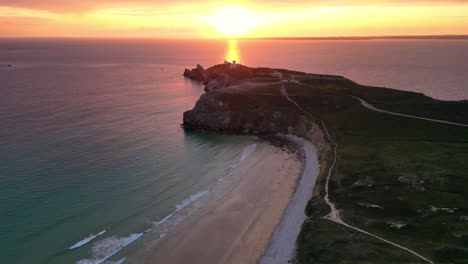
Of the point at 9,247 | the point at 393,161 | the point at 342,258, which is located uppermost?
the point at 393,161

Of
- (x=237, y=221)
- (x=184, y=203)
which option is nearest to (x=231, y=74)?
(x=184, y=203)

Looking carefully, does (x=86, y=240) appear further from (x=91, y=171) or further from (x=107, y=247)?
(x=91, y=171)

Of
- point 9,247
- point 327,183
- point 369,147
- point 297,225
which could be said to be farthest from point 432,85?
point 9,247

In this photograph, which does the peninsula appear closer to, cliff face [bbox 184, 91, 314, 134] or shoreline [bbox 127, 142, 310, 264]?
cliff face [bbox 184, 91, 314, 134]

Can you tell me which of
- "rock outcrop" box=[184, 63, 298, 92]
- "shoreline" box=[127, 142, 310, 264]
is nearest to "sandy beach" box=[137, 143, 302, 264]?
"shoreline" box=[127, 142, 310, 264]

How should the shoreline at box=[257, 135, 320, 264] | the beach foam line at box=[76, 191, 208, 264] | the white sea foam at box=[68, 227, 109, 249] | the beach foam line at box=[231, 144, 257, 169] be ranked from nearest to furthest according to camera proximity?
1. the shoreline at box=[257, 135, 320, 264]
2. the beach foam line at box=[76, 191, 208, 264]
3. the white sea foam at box=[68, 227, 109, 249]
4. the beach foam line at box=[231, 144, 257, 169]

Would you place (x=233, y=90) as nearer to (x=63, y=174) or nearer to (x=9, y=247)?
(x=63, y=174)
